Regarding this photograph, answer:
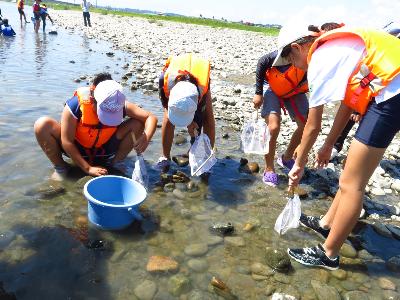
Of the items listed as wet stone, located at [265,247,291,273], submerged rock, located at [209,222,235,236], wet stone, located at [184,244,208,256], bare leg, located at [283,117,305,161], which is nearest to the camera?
wet stone, located at [265,247,291,273]

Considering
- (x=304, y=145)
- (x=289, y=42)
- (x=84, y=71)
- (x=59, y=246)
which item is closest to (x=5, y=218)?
(x=59, y=246)

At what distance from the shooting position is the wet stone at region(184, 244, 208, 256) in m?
3.29

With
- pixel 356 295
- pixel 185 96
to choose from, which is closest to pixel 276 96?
pixel 185 96

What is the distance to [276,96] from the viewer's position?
4879 millimetres

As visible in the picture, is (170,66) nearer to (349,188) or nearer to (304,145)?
(304,145)

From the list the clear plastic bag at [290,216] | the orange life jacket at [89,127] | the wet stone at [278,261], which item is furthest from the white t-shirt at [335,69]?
the orange life jacket at [89,127]

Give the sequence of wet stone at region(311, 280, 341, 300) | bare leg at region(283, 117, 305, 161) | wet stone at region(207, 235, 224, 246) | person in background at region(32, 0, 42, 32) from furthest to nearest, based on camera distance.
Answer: person in background at region(32, 0, 42, 32) < bare leg at region(283, 117, 305, 161) < wet stone at region(207, 235, 224, 246) < wet stone at region(311, 280, 341, 300)

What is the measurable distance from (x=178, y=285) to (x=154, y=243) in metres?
0.60

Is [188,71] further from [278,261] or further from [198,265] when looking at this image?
[278,261]

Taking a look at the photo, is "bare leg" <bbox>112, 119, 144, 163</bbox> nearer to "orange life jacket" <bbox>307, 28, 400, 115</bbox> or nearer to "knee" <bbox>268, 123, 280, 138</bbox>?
"knee" <bbox>268, 123, 280, 138</bbox>

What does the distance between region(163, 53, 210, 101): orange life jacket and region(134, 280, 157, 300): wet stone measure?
2.36 metres

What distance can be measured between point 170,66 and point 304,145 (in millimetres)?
2178

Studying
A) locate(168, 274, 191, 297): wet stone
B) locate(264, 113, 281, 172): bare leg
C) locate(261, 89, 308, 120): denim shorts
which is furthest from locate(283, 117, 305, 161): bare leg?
locate(168, 274, 191, 297): wet stone

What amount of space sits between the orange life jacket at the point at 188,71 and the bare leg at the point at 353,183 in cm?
214
